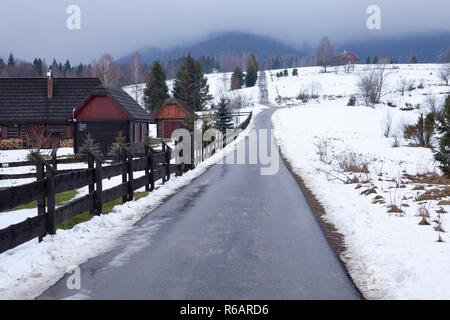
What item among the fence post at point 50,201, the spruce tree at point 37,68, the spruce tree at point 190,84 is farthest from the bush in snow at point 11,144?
the spruce tree at point 37,68

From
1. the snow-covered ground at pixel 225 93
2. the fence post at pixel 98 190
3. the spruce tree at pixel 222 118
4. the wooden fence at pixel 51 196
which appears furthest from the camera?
the snow-covered ground at pixel 225 93

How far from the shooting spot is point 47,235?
6664 millimetres

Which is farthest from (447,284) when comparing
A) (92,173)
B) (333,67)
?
(333,67)

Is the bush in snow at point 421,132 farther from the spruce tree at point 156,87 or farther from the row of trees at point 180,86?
the spruce tree at point 156,87

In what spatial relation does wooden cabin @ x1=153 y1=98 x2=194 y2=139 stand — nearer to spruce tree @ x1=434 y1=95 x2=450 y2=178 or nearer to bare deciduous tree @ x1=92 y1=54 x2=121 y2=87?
bare deciduous tree @ x1=92 y1=54 x2=121 y2=87

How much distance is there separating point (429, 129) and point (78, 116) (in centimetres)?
2999

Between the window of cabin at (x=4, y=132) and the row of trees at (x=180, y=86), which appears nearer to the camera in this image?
the window of cabin at (x=4, y=132)

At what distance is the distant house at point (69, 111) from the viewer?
111ft

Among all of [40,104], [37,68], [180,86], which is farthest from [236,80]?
[40,104]

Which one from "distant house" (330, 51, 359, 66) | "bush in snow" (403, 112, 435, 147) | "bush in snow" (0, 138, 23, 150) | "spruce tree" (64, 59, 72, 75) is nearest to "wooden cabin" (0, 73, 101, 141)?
"bush in snow" (0, 138, 23, 150)

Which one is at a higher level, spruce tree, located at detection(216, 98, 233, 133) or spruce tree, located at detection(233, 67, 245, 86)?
spruce tree, located at detection(233, 67, 245, 86)

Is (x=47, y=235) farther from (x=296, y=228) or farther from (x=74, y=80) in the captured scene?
(x=74, y=80)

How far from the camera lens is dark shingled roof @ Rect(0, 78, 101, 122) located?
37.4 meters

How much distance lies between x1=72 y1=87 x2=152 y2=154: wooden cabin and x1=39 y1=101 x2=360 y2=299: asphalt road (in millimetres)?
25039
